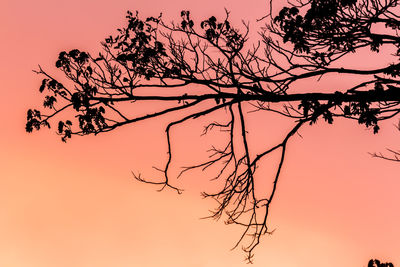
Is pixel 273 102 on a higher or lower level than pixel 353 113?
higher

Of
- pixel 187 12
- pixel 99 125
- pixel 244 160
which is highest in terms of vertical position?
pixel 187 12

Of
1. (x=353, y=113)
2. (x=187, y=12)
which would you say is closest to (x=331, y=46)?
A: (x=353, y=113)

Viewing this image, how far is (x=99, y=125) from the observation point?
7648 millimetres

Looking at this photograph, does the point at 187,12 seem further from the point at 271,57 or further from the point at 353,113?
the point at 353,113

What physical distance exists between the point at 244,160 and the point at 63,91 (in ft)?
9.11

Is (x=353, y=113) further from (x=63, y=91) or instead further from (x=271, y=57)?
(x=63, y=91)

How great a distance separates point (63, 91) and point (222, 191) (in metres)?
2.68

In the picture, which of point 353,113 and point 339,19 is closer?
point 353,113

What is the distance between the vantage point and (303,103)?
22.0 feet

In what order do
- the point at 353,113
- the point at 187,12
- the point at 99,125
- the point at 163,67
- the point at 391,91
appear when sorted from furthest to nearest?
the point at 187,12 → the point at 163,67 → the point at 99,125 → the point at 353,113 → the point at 391,91

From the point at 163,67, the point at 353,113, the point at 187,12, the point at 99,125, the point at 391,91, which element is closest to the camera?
the point at 391,91

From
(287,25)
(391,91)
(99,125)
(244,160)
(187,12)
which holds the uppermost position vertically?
(187,12)

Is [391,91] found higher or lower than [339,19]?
lower

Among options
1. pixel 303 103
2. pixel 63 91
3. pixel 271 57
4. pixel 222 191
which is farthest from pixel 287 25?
pixel 63 91
